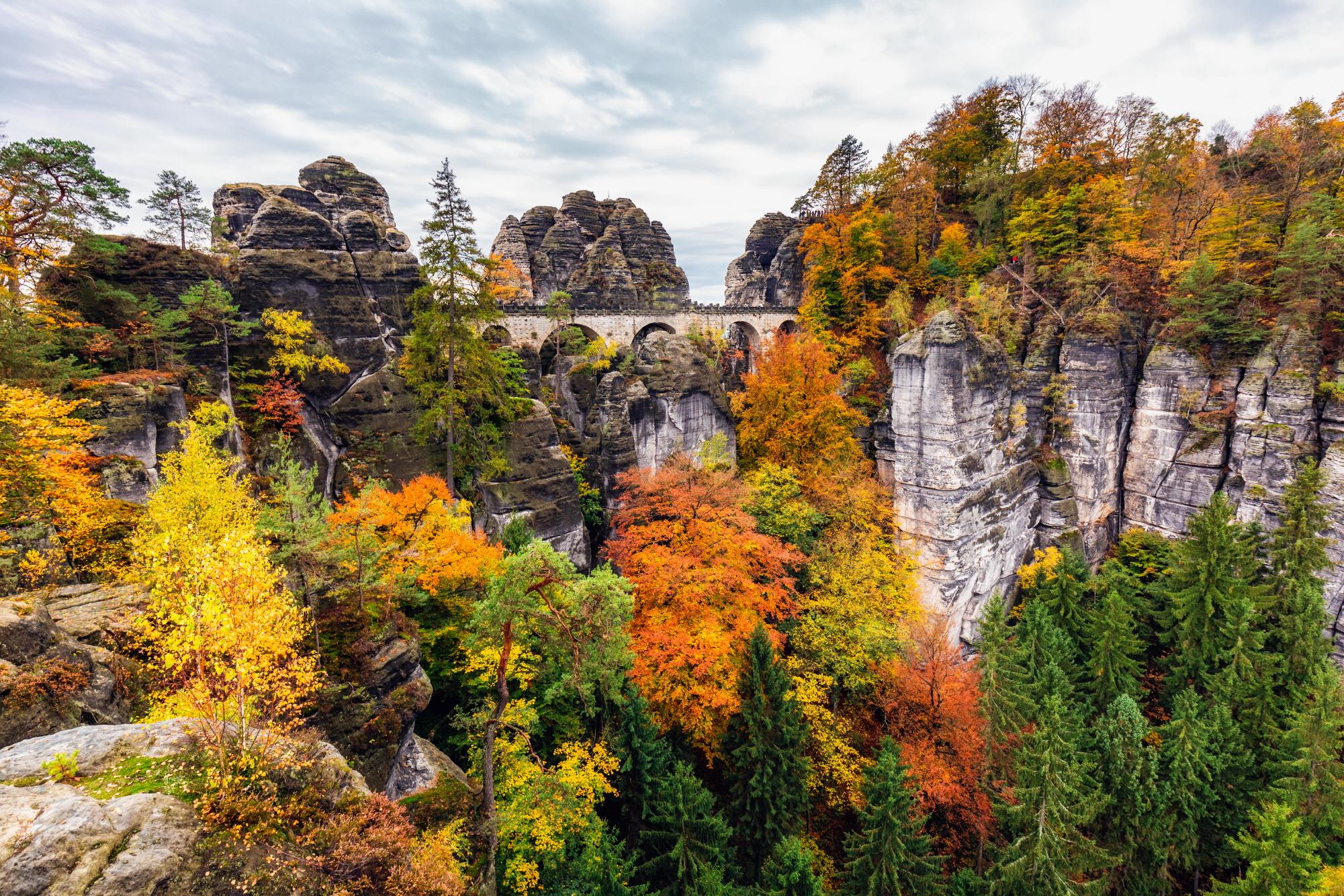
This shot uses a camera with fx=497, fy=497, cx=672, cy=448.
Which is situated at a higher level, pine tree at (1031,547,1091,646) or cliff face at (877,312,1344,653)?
cliff face at (877,312,1344,653)

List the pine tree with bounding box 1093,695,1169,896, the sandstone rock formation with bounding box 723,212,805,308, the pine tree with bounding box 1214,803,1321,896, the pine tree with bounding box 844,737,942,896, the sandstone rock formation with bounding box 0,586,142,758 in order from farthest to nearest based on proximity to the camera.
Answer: the sandstone rock formation with bounding box 723,212,805,308 < the pine tree with bounding box 1093,695,1169,896 < the pine tree with bounding box 1214,803,1321,896 < the pine tree with bounding box 844,737,942,896 < the sandstone rock formation with bounding box 0,586,142,758

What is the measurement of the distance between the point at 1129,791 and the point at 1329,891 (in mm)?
4136

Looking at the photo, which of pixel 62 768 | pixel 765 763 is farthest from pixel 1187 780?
pixel 62 768

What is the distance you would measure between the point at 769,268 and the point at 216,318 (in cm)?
4610

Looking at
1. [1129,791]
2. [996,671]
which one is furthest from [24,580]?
[1129,791]

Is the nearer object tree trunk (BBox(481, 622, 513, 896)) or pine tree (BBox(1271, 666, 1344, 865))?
tree trunk (BBox(481, 622, 513, 896))

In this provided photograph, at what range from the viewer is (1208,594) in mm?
19891

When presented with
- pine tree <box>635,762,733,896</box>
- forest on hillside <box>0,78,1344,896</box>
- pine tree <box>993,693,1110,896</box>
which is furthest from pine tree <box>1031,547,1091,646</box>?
pine tree <box>635,762,733,896</box>

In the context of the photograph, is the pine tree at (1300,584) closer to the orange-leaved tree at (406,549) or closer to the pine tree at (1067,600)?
the pine tree at (1067,600)

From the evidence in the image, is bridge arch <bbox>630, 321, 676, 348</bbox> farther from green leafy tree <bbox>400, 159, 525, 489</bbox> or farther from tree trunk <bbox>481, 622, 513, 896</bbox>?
tree trunk <bbox>481, 622, 513, 896</bbox>

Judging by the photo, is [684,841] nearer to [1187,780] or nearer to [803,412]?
[803,412]

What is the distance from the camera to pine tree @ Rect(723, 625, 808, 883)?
47.9ft

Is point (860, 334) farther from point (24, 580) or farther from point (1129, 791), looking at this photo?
point (24, 580)

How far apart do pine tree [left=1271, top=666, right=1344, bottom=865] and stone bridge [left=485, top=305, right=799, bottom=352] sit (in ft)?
97.9
